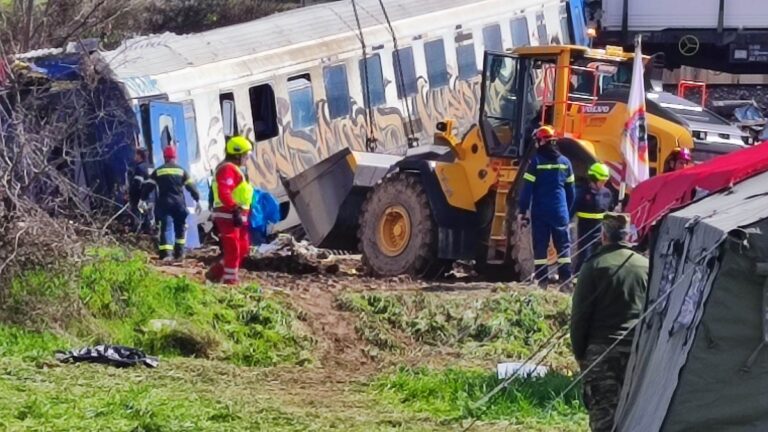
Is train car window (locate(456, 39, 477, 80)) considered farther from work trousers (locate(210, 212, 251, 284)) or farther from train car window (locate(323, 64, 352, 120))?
work trousers (locate(210, 212, 251, 284))

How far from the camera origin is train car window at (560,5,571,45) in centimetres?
3108

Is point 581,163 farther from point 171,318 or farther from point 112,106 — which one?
point 112,106

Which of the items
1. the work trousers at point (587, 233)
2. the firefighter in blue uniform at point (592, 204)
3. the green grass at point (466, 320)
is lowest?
the green grass at point (466, 320)

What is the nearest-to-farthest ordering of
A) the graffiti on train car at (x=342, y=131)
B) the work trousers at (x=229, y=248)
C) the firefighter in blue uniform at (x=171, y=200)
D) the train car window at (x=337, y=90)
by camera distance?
the work trousers at (x=229, y=248)
the firefighter in blue uniform at (x=171, y=200)
the graffiti on train car at (x=342, y=131)
the train car window at (x=337, y=90)

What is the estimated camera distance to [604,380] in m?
9.77

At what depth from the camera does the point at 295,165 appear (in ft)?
79.6

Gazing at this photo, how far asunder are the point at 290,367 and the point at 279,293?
188 cm

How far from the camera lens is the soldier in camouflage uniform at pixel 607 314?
31.6ft

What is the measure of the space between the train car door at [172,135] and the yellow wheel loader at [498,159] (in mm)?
3331

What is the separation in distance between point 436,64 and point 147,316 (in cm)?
Answer: 1380

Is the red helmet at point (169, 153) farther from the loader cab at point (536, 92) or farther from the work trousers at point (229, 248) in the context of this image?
the loader cab at point (536, 92)

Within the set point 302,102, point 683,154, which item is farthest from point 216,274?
point 302,102

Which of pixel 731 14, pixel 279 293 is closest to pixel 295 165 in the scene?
pixel 279 293

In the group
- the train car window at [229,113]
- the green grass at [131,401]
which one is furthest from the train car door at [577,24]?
the green grass at [131,401]
